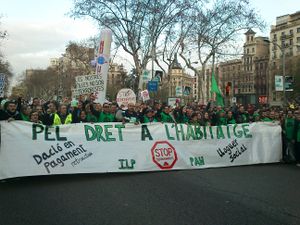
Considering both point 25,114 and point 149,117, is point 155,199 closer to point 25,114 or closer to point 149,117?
point 25,114

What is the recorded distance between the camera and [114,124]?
8352 millimetres

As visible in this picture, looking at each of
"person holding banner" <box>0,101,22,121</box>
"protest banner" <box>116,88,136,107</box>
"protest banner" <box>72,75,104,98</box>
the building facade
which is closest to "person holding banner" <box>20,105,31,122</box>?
→ "person holding banner" <box>0,101,22,121</box>

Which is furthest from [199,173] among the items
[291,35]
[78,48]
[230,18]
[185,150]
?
[291,35]

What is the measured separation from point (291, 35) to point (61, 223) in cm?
8853

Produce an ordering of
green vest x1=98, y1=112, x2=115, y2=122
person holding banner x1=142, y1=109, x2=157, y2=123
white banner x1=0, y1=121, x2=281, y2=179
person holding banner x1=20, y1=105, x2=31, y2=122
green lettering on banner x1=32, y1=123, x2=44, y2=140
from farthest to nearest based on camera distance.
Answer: person holding banner x1=142, y1=109, x2=157, y2=123
green vest x1=98, y1=112, x2=115, y2=122
person holding banner x1=20, y1=105, x2=31, y2=122
green lettering on banner x1=32, y1=123, x2=44, y2=140
white banner x1=0, y1=121, x2=281, y2=179

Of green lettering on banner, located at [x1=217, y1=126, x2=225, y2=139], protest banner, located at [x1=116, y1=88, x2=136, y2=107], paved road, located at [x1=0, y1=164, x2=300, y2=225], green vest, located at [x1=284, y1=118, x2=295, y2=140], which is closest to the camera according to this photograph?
paved road, located at [x1=0, y1=164, x2=300, y2=225]

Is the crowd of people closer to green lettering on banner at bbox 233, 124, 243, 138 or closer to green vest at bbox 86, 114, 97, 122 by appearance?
green vest at bbox 86, 114, 97, 122

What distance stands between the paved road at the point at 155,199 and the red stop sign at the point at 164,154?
1.27 ft

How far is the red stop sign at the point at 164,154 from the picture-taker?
848 cm

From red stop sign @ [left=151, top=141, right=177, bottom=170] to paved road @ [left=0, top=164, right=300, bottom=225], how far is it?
387mm

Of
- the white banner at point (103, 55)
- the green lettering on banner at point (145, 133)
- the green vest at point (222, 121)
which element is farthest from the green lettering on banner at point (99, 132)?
the white banner at point (103, 55)

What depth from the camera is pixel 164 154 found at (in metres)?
8.59

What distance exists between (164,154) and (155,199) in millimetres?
2746

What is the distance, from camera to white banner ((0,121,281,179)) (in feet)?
24.1
